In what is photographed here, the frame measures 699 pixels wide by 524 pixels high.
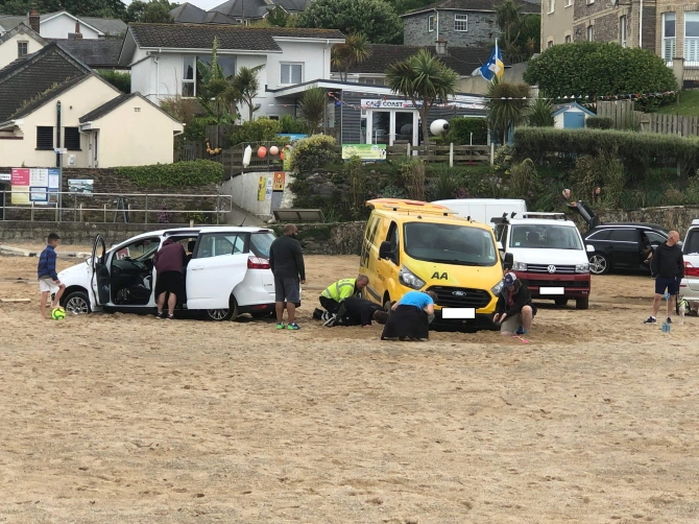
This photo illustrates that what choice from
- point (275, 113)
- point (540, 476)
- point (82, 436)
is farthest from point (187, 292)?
point (275, 113)

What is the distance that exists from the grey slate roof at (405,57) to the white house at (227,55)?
9.20 meters

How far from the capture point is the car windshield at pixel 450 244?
72.6 ft

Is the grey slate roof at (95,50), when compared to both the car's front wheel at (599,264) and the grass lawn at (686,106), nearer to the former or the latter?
the grass lawn at (686,106)

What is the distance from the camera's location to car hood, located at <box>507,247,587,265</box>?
89.6ft

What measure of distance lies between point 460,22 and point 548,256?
7050cm

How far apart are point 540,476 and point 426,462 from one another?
101 cm

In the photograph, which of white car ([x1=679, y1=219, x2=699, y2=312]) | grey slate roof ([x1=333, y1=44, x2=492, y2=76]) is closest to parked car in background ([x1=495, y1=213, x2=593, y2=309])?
white car ([x1=679, y1=219, x2=699, y2=312])

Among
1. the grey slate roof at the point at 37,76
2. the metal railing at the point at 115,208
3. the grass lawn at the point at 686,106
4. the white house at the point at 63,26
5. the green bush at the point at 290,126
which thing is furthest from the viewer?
the white house at the point at 63,26

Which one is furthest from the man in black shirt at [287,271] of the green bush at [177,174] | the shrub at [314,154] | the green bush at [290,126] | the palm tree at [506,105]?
the green bush at [290,126]

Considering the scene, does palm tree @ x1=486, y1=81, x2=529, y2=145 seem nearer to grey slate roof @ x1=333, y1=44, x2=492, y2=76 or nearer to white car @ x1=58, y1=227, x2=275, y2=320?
grey slate roof @ x1=333, y1=44, x2=492, y2=76

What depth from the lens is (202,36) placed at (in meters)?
64.4

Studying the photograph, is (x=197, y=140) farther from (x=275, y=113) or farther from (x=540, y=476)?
(x=540, y=476)

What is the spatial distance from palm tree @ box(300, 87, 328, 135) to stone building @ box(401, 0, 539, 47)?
37550mm

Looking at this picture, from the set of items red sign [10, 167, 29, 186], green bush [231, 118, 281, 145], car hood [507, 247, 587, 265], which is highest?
green bush [231, 118, 281, 145]
